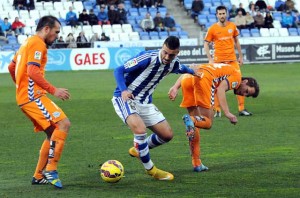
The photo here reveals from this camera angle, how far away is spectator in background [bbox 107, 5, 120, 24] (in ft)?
131

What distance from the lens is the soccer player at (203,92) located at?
36.1 ft

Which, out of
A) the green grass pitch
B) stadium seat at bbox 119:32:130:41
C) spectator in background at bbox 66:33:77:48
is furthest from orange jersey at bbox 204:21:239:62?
stadium seat at bbox 119:32:130:41

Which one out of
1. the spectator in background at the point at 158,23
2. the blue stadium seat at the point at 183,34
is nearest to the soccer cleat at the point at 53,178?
the spectator in background at the point at 158,23

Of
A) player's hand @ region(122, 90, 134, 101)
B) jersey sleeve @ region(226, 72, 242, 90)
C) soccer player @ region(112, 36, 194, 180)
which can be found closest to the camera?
player's hand @ region(122, 90, 134, 101)

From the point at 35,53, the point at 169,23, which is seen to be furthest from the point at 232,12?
the point at 35,53

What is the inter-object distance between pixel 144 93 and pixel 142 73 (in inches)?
11.6

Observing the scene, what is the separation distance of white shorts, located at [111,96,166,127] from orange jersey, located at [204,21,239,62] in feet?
27.2

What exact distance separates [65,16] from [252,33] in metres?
9.40

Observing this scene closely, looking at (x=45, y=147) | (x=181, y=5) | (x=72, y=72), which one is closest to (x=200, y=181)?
(x=45, y=147)

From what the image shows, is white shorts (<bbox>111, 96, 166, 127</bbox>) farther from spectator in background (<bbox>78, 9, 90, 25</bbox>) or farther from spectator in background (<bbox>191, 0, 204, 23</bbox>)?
spectator in background (<bbox>191, 0, 204, 23</bbox>)

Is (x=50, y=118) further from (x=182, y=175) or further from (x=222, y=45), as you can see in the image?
(x=222, y=45)

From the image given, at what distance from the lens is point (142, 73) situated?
33.5 ft

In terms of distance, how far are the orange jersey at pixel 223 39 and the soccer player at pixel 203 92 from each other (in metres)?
6.17

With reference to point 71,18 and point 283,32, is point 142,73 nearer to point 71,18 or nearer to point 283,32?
point 71,18
